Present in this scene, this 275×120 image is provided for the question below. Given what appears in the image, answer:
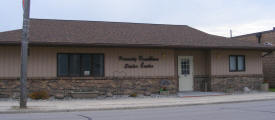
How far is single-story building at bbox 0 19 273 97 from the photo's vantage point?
16.6 m

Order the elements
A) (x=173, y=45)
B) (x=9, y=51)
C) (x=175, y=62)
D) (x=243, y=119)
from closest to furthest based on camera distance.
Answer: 1. (x=243, y=119)
2. (x=9, y=51)
3. (x=173, y=45)
4. (x=175, y=62)

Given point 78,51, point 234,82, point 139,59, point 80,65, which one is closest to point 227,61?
point 234,82

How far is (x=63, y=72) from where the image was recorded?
17109 mm

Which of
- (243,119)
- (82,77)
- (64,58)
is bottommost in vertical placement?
(243,119)

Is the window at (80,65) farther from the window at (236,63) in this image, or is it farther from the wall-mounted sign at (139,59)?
the window at (236,63)

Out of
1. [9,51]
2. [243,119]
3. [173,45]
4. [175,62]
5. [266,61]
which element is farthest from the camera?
[266,61]

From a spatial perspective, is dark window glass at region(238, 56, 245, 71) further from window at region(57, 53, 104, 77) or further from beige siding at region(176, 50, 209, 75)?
window at region(57, 53, 104, 77)

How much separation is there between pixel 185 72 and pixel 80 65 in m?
6.87

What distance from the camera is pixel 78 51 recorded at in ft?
56.7

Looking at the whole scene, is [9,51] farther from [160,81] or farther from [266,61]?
[266,61]

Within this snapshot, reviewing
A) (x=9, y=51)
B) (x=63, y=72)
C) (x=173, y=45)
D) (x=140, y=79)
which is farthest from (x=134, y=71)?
(x=9, y=51)

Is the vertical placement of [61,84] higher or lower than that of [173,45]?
lower

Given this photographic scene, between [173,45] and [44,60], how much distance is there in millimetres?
7219

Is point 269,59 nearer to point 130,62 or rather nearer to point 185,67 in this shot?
point 185,67
